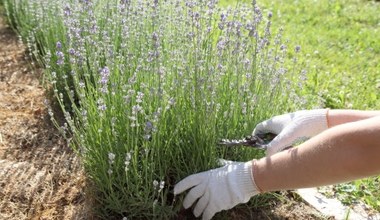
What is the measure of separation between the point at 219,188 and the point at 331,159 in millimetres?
524

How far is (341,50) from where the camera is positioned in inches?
203

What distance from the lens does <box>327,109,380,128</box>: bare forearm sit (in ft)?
7.25

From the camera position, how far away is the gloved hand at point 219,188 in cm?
205

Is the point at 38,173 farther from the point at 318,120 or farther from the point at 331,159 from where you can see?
the point at 331,159

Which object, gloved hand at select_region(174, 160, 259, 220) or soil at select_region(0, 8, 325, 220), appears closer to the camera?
gloved hand at select_region(174, 160, 259, 220)

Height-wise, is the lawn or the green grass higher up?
the lawn

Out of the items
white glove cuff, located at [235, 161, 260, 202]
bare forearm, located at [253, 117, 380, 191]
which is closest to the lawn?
white glove cuff, located at [235, 161, 260, 202]

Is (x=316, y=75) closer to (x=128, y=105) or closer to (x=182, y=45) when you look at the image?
(x=182, y=45)

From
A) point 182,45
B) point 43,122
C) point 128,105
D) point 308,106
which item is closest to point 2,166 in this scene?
point 43,122

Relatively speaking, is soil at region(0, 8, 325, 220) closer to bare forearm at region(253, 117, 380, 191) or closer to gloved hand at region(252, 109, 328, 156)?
gloved hand at region(252, 109, 328, 156)

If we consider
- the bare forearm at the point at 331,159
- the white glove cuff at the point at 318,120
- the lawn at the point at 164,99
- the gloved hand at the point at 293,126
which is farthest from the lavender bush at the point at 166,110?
the bare forearm at the point at 331,159

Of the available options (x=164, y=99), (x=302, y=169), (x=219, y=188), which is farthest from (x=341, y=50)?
(x=302, y=169)

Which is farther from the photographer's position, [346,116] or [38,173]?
[38,173]

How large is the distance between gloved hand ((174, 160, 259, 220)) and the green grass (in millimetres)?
973
